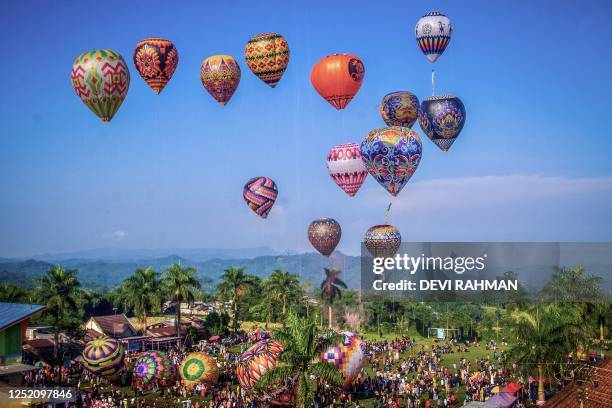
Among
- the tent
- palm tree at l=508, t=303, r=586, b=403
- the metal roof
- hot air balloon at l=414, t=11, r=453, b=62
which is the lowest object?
the tent

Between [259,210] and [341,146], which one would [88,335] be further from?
[341,146]

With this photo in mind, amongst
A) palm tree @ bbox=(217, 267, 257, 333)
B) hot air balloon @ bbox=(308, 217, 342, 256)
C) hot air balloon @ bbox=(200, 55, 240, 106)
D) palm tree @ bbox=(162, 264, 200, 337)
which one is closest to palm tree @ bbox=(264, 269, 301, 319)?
palm tree @ bbox=(217, 267, 257, 333)

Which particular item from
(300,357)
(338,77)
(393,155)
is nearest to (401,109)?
(338,77)

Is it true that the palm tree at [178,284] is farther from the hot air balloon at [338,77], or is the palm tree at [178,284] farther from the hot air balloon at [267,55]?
the hot air balloon at [338,77]

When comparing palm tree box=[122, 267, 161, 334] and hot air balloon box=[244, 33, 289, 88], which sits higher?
hot air balloon box=[244, 33, 289, 88]

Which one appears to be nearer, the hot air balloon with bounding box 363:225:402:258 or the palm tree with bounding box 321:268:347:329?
the hot air balloon with bounding box 363:225:402:258

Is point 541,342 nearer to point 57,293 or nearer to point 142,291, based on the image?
point 57,293

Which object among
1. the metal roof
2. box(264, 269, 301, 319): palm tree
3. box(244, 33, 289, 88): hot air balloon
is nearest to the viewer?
the metal roof

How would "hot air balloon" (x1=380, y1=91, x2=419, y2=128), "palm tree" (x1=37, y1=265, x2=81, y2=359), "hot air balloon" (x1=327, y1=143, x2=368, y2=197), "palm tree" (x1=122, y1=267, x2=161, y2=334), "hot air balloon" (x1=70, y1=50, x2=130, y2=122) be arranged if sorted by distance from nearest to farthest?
"hot air balloon" (x1=70, y1=50, x2=130, y2=122) < "palm tree" (x1=37, y1=265, x2=81, y2=359) < "hot air balloon" (x1=327, y1=143, x2=368, y2=197) < "hot air balloon" (x1=380, y1=91, x2=419, y2=128) < "palm tree" (x1=122, y1=267, x2=161, y2=334)

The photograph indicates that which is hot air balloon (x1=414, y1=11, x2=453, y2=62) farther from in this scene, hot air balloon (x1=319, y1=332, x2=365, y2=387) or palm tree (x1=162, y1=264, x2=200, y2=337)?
palm tree (x1=162, y1=264, x2=200, y2=337)
